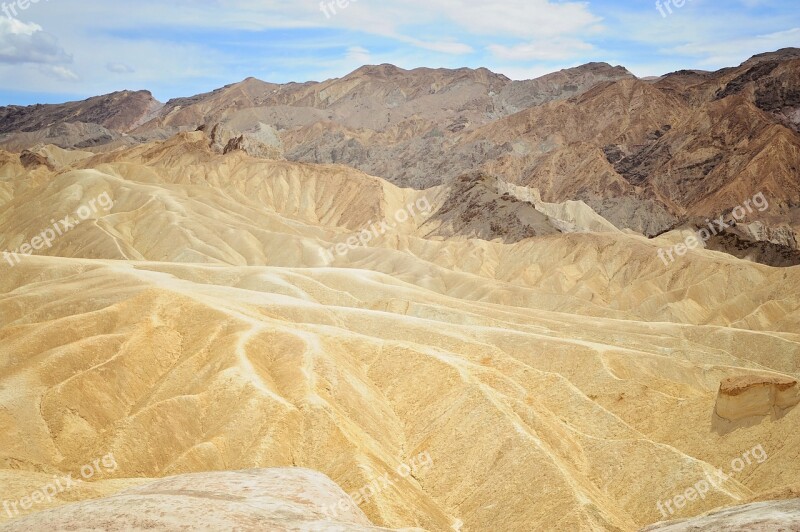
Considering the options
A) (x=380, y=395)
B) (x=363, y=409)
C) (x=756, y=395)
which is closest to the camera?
(x=756, y=395)

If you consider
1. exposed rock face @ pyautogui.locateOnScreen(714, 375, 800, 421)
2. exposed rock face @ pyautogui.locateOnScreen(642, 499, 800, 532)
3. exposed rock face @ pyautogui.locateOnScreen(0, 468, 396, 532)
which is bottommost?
exposed rock face @ pyautogui.locateOnScreen(714, 375, 800, 421)

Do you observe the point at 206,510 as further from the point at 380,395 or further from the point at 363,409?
the point at 380,395

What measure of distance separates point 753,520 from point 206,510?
56.2 feet

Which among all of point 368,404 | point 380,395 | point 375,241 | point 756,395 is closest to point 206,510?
point 368,404

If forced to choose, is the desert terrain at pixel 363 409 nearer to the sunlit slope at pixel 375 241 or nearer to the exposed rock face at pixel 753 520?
the exposed rock face at pixel 753 520

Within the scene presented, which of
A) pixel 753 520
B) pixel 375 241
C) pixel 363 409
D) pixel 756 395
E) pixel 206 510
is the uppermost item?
pixel 375 241

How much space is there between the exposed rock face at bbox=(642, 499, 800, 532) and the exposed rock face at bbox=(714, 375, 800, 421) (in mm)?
24057

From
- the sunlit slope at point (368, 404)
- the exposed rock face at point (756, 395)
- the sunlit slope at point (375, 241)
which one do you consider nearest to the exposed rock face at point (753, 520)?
the sunlit slope at point (368, 404)

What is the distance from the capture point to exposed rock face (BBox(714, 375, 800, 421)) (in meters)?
46.5

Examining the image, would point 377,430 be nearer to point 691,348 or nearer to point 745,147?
point 691,348

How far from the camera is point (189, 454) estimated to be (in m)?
40.0

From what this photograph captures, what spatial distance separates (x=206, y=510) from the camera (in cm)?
2350

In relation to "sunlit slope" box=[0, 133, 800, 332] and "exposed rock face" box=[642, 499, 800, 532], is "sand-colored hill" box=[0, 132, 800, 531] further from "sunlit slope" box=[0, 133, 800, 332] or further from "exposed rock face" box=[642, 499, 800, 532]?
"sunlit slope" box=[0, 133, 800, 332]

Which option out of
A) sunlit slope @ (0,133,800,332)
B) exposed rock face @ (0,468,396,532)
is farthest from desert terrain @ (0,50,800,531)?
sunlit slope @ (0,133,800,332)
